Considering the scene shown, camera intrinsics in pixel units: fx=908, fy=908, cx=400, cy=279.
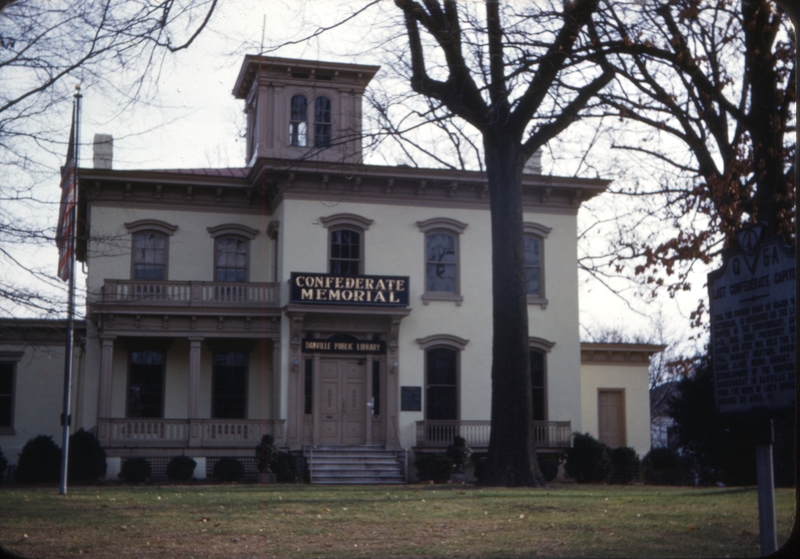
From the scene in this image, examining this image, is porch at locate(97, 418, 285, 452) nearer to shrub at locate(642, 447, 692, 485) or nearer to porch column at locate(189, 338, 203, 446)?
porch column at locate(189, 338, 203, 446)

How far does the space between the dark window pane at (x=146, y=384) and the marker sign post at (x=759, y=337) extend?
715 inches

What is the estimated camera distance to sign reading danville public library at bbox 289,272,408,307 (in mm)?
23250

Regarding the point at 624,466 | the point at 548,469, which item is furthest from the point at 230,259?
the point at 624,466

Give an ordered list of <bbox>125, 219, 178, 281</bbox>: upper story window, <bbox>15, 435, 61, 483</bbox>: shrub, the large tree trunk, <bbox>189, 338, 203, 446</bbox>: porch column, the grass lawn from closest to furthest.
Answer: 1. the grass lawn
2. the large tree trunk
3. <bbox>15, 435, 61, 483</bbox>: shrub
4. <bbox>189, 338, 203, 446</bbox>: porch column
5. <bbox>125, 219, 178, 281</bbox>: upper story window

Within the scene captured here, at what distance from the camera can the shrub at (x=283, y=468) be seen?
2152 cm

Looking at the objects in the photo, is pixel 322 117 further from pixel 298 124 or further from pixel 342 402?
pixel 342 402

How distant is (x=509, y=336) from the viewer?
54.0 feet

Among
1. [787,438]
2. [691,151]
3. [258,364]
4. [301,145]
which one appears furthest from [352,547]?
[301,145]

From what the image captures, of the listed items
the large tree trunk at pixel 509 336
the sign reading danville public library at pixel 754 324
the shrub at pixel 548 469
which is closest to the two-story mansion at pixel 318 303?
the shrub at pixel 548 469

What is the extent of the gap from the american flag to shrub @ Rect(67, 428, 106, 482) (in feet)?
28.8

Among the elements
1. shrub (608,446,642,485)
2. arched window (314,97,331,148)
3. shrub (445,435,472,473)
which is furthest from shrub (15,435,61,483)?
shrub (608,446,642,485)

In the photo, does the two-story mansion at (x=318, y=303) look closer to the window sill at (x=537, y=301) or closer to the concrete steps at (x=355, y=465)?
the window sill at (x=537, y=301)

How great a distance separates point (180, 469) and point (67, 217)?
9.28m

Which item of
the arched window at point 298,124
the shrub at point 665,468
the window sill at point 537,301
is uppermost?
the arched window at point 298,124
